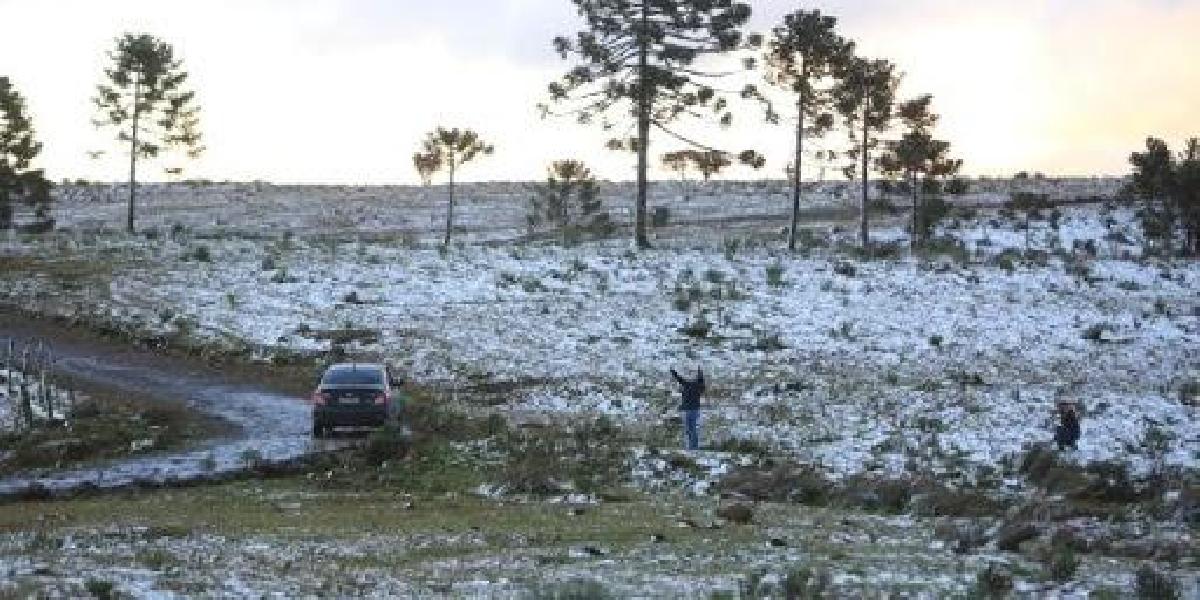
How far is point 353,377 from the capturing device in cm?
2903

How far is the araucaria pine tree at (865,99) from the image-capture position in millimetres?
53781

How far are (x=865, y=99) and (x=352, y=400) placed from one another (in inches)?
1350

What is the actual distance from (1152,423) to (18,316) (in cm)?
3364

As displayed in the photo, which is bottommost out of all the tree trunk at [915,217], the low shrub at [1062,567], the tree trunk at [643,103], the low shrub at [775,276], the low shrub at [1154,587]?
the low shrub at [1062,567]

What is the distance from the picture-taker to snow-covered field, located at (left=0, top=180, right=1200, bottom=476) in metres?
29.1

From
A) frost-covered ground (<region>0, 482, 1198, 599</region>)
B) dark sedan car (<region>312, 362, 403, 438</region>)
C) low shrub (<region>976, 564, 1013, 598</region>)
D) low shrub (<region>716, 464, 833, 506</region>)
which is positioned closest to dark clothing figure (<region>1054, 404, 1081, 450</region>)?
low shrub (<region>716, 464, 833, 506</region>)

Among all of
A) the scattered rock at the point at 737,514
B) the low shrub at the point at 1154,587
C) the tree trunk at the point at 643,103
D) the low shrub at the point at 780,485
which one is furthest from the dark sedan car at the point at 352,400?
the tree trunk at the point at 643,103

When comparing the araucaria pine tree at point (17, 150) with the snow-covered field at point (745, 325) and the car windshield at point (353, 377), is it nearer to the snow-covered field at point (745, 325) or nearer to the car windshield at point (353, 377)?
the snow-covered field at point (745, 325)

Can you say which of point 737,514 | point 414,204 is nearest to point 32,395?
point 737,514

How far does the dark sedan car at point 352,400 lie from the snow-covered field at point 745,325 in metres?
3.43

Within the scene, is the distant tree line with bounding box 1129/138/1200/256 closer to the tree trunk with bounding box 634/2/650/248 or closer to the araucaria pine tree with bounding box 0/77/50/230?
the tree trunk with bounding box 634/2/650/248

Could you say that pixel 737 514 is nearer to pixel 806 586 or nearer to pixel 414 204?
pixel 806 586

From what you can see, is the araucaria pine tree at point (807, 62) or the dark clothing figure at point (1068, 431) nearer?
the dark clothing figure at point (1068, 431)

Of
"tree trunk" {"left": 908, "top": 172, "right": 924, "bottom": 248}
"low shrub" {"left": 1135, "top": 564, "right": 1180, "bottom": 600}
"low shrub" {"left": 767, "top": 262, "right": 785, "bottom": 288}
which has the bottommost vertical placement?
"low shrub" {"left": 1135, "top": 564, "right": 1180, "bottom": 600}
